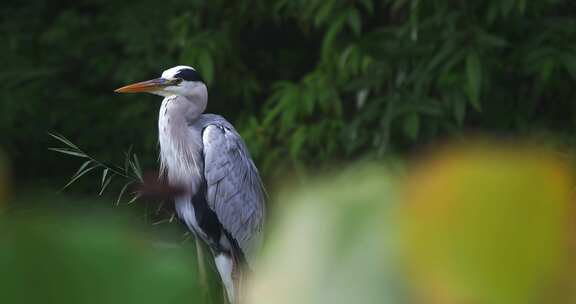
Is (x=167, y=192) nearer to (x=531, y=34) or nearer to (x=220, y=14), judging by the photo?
(x=531, y=34)

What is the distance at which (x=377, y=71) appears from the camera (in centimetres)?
298

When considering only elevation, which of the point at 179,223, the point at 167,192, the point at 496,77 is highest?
the point at 167,192

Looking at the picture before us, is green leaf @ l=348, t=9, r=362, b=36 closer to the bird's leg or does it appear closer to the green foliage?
the green foliage

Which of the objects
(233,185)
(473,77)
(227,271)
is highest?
(473,77)

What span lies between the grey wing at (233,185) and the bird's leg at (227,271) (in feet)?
0.16

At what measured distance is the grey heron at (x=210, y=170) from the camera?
93.4 inches

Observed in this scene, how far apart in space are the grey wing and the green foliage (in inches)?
18.2

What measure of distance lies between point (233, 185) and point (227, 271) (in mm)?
237

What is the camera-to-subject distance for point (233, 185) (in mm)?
2463

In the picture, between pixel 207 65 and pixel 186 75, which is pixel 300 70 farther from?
pixel 186 75

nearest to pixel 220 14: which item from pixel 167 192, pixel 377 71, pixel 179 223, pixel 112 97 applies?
pixel 112 97

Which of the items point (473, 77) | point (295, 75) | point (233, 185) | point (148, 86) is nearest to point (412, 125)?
point (473, 77)

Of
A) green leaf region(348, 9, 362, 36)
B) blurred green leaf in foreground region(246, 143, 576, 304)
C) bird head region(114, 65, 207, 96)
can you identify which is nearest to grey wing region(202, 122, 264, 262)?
bird head region(114, 65, 207, 96)

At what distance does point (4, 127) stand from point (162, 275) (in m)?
3.47
